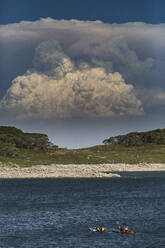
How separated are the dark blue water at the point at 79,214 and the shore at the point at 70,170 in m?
26.5

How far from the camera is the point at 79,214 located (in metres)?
77.5

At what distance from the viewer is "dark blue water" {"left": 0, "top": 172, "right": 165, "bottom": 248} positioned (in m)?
57.3

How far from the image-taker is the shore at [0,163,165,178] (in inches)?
6216

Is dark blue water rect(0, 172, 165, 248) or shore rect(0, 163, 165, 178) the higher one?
shore rect(0, 163, 165, 178)

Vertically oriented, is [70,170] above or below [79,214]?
above

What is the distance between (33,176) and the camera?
156 meters

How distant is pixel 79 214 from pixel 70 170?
93.0 m

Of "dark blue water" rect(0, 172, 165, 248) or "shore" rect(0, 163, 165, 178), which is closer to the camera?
"dark blue water" rect(0, 172, 165, 248)

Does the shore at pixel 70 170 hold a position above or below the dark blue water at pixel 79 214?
above

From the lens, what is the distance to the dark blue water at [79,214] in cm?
5734

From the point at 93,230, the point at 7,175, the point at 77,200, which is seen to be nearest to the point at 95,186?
the point at 77,200

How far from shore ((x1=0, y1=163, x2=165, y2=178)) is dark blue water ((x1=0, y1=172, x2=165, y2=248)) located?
2652cm

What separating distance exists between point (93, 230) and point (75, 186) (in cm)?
6617

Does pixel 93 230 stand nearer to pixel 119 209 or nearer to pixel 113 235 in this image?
pixel 113 235
